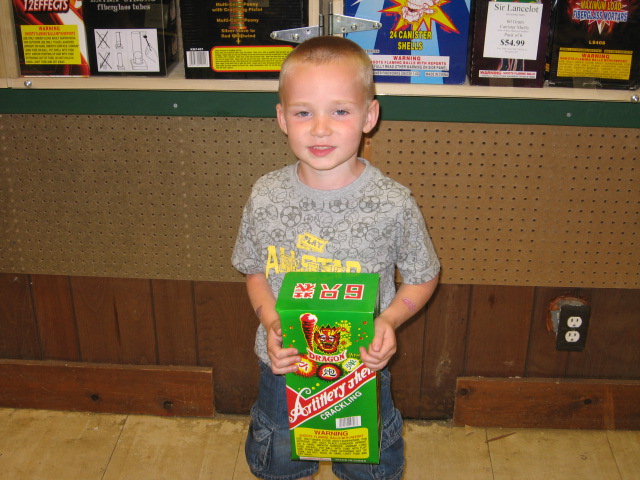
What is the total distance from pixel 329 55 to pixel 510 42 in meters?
0.50

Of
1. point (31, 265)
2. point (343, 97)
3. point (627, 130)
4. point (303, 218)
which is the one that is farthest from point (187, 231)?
point (627, 130)

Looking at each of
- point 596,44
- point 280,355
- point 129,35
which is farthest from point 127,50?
point 596,44

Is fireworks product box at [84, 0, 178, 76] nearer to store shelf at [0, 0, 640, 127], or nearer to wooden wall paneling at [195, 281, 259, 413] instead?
store shelf at [0, 0, 640, 127]

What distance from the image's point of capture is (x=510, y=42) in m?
1.56

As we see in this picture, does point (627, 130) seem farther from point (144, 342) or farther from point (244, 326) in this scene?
point (144, 342)

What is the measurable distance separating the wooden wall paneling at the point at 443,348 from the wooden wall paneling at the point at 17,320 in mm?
1261

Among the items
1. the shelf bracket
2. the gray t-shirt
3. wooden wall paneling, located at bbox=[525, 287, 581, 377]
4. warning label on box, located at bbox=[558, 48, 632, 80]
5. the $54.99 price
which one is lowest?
wooden wall paneling, located at bbox=[525, 287, 581, 377]

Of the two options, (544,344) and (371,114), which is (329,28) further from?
(544,344)

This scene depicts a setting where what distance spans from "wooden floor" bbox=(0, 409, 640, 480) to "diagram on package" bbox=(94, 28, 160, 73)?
1.15 metres

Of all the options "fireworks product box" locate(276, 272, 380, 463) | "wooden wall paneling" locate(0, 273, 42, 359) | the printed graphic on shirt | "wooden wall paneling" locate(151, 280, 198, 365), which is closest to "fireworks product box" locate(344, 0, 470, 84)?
the printed graphic on shirt

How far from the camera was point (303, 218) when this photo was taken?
142 centimetres

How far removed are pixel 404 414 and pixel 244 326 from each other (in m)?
0.61

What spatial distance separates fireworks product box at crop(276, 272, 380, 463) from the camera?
48.3 inches

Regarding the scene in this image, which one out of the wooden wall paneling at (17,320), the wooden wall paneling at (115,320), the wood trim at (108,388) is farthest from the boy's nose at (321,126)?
the wooden wall paneling at (17,320)
